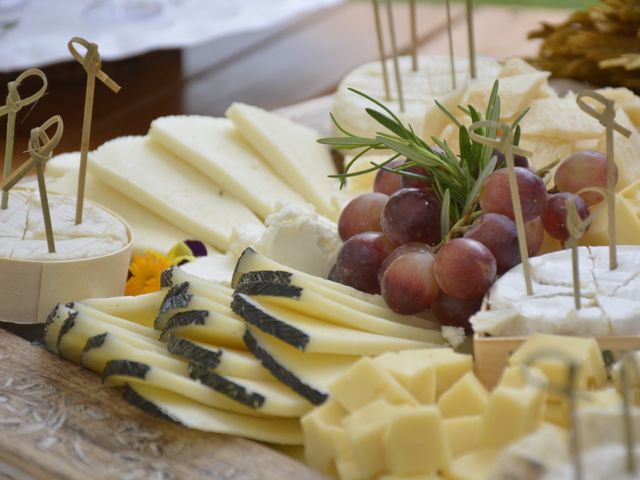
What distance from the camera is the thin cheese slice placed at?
2.14 m

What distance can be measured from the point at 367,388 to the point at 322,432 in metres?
0.08

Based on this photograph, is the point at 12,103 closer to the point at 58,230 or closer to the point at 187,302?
the point at 58,230

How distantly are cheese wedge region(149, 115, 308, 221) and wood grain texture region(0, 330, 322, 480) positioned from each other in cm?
74

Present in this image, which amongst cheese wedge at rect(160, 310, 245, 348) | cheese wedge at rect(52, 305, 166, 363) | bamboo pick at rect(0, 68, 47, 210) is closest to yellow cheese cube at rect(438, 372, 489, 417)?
cheese wedge at rect(160, 310, 245, 348)

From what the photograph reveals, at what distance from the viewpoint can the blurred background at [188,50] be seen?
8.80 ft

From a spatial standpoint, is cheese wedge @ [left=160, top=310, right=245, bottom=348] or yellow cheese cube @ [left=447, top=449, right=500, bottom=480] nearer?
yellow cheese cube @ [left=447, top=449, right=500, bottom=480]

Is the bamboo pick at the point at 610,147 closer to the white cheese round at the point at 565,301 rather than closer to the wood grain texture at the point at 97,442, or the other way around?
the white cheese round at the point at 565,301

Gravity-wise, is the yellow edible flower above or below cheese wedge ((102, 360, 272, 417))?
below

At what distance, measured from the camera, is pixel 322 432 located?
1158 mm

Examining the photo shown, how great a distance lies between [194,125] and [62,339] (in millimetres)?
911

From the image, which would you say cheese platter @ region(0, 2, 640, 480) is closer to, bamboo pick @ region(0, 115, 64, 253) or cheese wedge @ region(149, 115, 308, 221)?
bamboo pick @ region(0, 115, 64, 253)

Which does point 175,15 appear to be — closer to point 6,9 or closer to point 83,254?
point 6,9

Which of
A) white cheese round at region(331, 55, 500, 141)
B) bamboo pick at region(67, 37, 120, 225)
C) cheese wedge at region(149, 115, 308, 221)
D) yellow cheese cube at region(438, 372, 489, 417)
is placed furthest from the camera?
white cheese round at region(331, 55, 500, 141)

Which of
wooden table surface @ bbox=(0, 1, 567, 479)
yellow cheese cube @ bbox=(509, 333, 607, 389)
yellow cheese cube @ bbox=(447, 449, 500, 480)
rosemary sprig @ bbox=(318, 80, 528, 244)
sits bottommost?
wooden table surface @ bbox=(0, 1, 567, 479)
